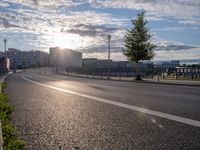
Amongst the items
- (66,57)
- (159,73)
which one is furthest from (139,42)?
(66,57)

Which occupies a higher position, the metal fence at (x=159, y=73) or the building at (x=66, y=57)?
the building at (x=66, y=57)

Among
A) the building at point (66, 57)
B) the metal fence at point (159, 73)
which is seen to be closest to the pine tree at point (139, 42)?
the metal fence at point (159, 73)

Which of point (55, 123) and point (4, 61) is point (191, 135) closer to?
point (55, 123)

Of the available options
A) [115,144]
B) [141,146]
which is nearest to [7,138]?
[115,144]

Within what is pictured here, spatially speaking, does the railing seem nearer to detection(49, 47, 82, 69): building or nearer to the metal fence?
the metal fence

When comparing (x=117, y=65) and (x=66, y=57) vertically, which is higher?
(x=66, y=57)

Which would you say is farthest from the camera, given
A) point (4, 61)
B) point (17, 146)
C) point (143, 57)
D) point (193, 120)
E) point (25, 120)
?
point (4, 61)

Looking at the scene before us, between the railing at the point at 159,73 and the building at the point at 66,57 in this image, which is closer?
the railing at the point at 159,73

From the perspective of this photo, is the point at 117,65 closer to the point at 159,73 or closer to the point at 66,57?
the point at 66,57

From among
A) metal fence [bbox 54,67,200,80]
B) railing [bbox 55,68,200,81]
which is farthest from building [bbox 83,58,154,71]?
railing [bbox 55,68,200,81]

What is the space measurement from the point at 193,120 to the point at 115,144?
9.35 ft

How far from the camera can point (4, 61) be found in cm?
6619

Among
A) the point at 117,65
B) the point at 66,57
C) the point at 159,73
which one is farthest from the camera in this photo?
the point at 117,65

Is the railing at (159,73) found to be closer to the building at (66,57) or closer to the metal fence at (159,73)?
the metal fence at (159,73)
